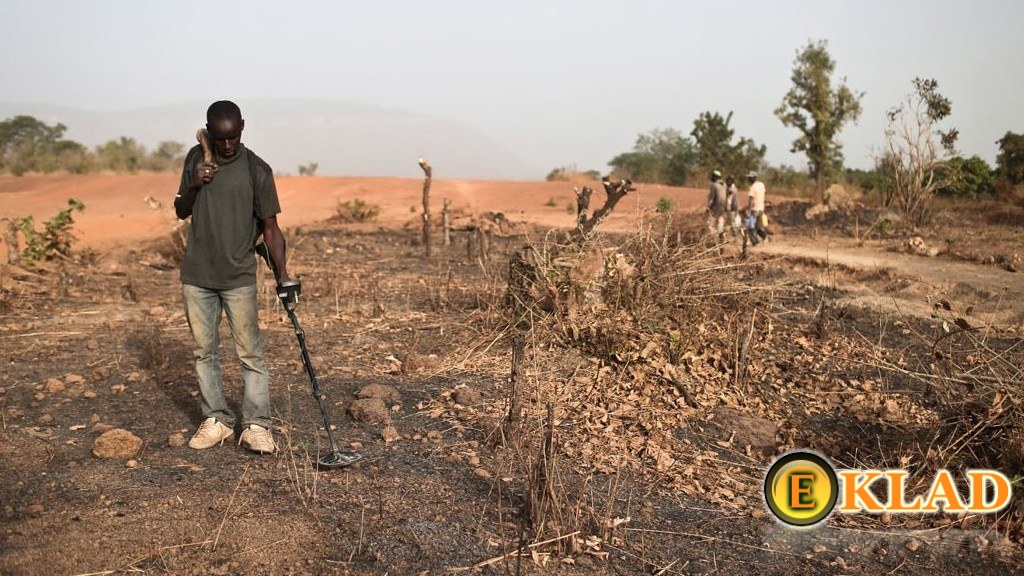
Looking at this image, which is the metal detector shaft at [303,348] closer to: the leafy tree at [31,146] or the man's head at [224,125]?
the man's head at [224,125]

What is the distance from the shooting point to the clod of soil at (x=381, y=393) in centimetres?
490

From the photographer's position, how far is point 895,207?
1608 centimetres

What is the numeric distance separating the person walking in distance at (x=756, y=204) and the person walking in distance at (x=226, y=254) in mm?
9270

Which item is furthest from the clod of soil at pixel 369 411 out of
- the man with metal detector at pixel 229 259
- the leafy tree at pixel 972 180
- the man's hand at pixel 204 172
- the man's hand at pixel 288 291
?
the leafy tree at pixel 972 180

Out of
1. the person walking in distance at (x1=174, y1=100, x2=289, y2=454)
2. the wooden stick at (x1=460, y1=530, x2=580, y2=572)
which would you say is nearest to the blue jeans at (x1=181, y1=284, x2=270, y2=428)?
the person walking in distance at (x1=174, y1=100, x2=289, y2=454)

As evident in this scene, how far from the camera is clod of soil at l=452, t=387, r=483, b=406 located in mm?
4949

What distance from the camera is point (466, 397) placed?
16.3ft

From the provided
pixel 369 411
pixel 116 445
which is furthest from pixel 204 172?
pixel 369 411

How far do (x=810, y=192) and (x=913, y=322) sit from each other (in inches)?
634

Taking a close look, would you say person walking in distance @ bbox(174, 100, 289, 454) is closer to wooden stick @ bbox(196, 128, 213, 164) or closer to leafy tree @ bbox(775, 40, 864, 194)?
wooden stick @ bbox(196, 128, 213, 164)

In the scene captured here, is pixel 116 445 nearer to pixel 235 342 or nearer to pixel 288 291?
pixel 235 342

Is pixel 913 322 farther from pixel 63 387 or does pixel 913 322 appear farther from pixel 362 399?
pixel 63 387

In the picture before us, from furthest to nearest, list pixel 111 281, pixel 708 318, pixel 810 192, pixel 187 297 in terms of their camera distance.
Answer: pixel 810 192 < pixel 111 281 < pixel 708 318 < pixel 187 297

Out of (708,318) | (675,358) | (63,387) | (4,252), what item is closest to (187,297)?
(63,387)
